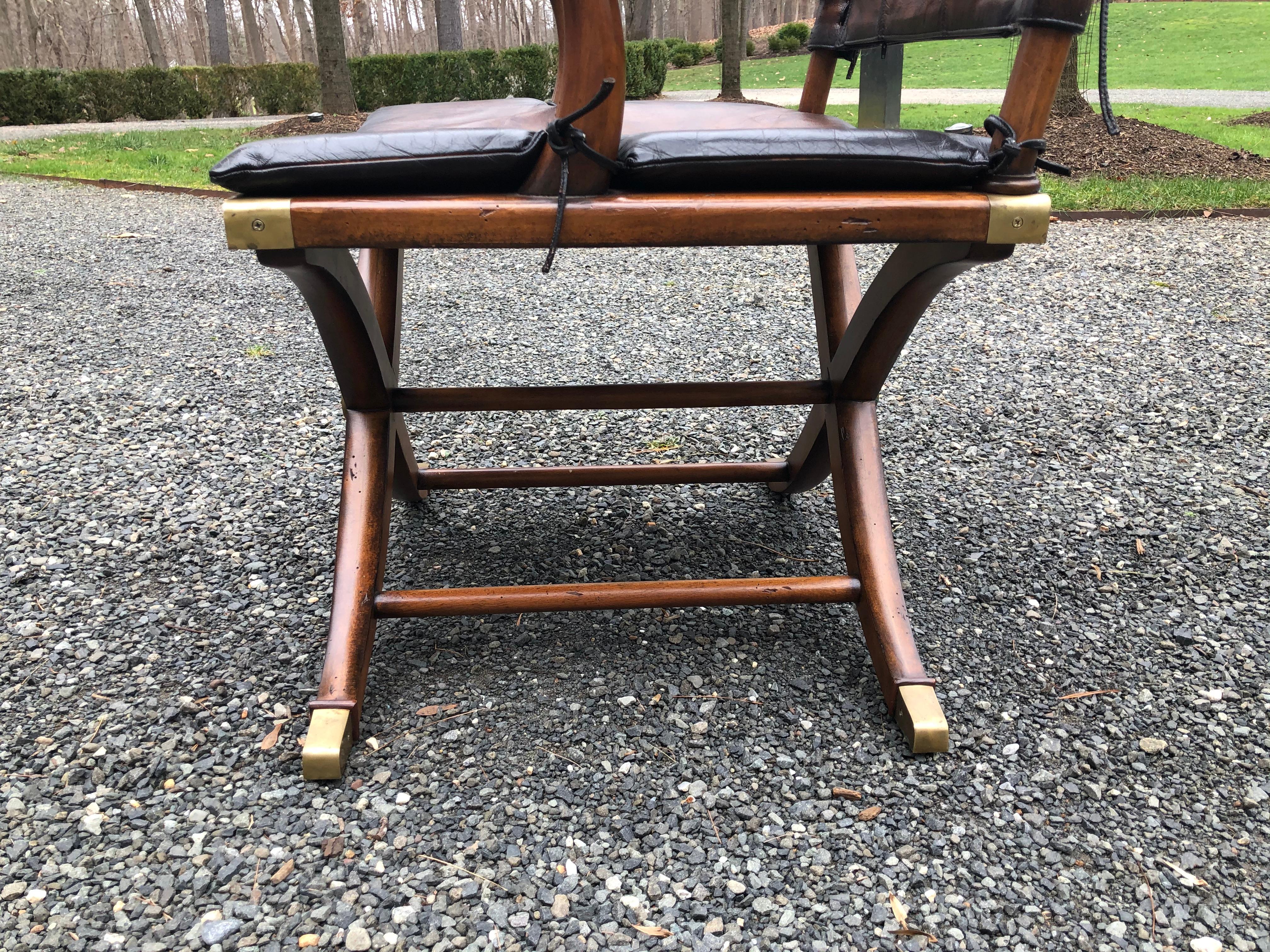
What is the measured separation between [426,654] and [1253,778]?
1142 mm

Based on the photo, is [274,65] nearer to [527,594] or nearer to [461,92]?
[461,92]

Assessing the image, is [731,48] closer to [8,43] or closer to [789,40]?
[789,40]

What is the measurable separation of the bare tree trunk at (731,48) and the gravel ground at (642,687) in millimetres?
Result: 8059

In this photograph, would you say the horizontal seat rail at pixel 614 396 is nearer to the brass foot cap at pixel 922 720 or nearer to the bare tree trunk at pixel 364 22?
the brass foot cap at pixel 922 720

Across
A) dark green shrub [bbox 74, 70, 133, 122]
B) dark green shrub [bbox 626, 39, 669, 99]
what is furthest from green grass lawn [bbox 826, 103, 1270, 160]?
dark green shrub [bbox 74, 70, 133, 122]

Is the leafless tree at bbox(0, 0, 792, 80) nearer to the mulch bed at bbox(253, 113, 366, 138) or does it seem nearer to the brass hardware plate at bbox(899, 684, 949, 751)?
the mulch bed at bbox(253, 113, 366, 138)

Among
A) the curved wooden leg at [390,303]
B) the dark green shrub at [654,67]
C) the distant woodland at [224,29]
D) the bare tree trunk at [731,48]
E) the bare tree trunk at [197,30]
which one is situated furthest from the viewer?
the bare tree trunk at [197,30]

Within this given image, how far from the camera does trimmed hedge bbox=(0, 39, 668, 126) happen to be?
11828 mm

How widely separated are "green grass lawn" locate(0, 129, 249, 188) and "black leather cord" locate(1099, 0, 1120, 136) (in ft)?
16.6

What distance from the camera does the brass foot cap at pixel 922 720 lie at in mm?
1229

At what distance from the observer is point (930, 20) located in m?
1.42

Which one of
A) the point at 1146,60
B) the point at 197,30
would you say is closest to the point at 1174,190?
the point at 1146,60

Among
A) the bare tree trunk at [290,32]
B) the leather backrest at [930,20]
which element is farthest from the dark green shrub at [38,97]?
the leather backrest at [930,20]

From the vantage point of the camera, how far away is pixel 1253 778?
1.21 m
